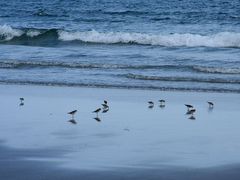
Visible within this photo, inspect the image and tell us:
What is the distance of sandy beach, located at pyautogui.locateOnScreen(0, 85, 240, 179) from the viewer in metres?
8.41

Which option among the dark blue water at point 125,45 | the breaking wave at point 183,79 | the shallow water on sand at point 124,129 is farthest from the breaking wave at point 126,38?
the shallow water on sand at point 124,129

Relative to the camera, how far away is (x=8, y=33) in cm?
2972

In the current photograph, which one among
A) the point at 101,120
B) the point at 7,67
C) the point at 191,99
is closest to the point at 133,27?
the point at 7,67

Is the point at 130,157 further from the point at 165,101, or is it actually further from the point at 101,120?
the point at 165,101

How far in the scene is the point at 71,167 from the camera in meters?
8.53

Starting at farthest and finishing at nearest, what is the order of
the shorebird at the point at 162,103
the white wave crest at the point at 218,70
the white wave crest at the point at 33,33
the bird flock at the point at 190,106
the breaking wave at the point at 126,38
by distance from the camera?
the white wave crest at the point at 33,33
the breaking wave at the point at 126,38
the white wave crest at the point at 218,70
the shorebird at the point at 162,103
the bird flock at the point at 190,106

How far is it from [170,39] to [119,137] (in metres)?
15.6

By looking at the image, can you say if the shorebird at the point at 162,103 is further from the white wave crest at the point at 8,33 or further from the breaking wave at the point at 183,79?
the white wave crest at the point at 8,33

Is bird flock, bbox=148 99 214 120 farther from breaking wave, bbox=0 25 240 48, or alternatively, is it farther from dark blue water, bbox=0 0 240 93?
breaking wave, bbox=0 25 240 48

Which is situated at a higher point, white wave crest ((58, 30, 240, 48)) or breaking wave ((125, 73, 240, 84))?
white wave crest ((58, 30, 240, 48))

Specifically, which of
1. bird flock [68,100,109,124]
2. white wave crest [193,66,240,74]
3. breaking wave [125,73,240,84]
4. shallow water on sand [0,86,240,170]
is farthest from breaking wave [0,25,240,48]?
bird flock [68,100,109,124]

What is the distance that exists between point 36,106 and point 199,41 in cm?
1313

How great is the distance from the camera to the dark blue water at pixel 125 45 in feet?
54.3

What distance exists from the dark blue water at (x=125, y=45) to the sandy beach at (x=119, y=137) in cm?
200
